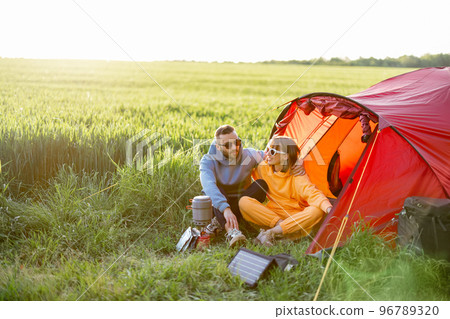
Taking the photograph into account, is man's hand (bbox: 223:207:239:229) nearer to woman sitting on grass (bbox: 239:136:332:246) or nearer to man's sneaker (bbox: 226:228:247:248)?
man's sneaker (bbox: 226:228:247:248)

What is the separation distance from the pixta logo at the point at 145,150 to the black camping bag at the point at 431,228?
2.90 m

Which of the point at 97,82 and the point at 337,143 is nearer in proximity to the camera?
the point at 337,143

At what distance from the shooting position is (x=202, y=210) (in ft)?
14.1

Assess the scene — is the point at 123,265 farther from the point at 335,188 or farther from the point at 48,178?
the point at 335,188

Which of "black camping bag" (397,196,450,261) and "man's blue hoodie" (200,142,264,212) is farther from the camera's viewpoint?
"man's blue hoodie" (200,142,264,212)

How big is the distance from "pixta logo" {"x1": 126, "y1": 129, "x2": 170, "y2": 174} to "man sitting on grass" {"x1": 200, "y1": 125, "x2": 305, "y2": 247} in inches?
36.0

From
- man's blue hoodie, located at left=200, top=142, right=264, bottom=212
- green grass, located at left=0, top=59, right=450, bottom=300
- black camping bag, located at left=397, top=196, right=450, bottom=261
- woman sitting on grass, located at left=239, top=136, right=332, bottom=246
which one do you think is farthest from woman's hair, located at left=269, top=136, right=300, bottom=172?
black camping bag, located at left=397, top=196, right=450, bottom=261

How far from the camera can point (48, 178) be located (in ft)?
18.4

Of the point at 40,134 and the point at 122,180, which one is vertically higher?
the point at 40,134

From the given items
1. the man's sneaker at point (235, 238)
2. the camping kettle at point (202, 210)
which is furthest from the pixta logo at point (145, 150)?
the man's sneaker at point (235, 238)

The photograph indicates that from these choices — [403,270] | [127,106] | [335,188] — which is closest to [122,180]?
[335,188]

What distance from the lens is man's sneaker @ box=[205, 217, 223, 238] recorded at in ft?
14.3

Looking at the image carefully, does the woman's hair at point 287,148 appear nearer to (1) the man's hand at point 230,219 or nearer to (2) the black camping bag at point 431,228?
(1) the man's hand at point 230,219
